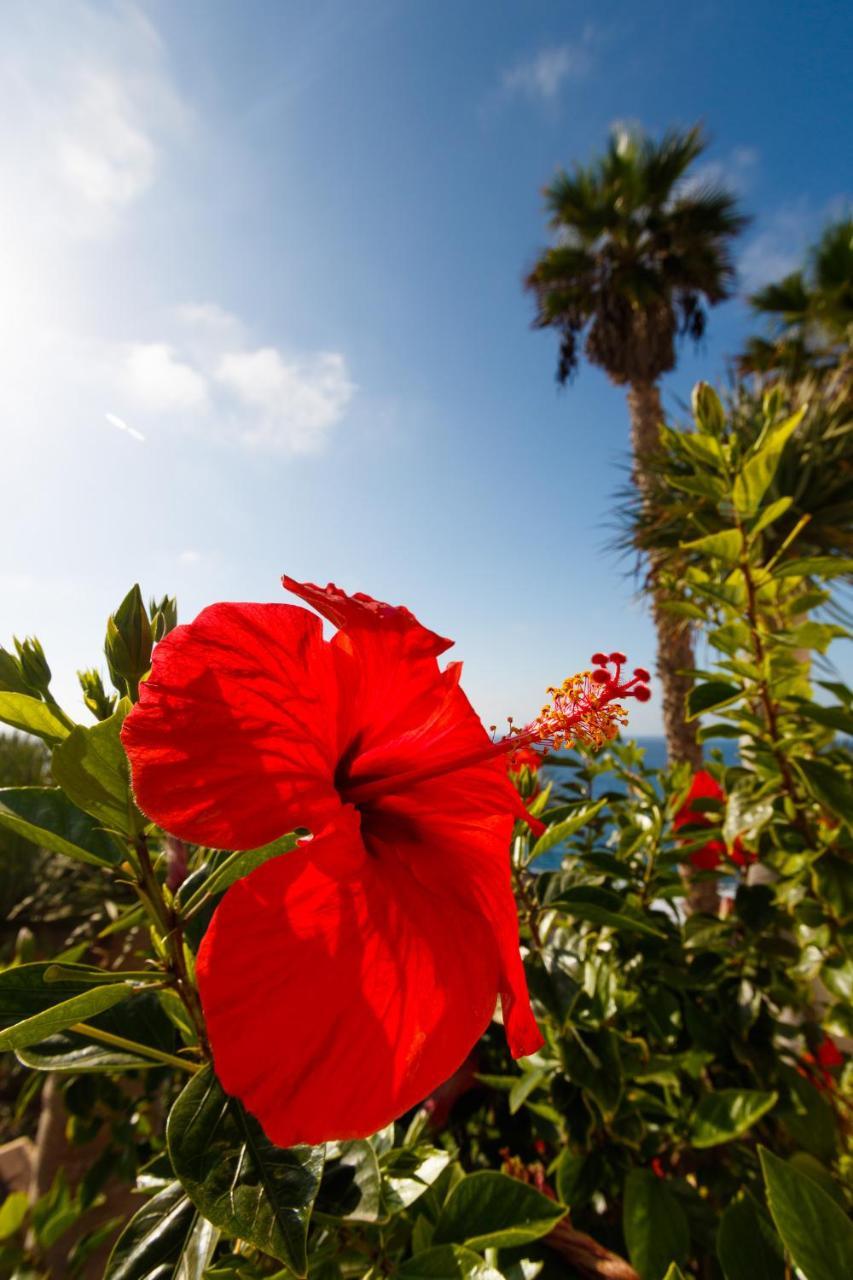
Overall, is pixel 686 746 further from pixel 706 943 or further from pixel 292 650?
pixel 292 650

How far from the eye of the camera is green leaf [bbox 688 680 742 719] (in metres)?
1.24

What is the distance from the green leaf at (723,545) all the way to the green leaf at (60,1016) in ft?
3.81

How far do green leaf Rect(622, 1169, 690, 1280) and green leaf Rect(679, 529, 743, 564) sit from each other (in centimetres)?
106

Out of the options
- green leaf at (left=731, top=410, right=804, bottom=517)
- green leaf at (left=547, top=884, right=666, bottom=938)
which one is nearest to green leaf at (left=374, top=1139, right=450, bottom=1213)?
green leaf at (left=547, top=884, right=666, bottom=938)

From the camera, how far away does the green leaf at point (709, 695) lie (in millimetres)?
1244

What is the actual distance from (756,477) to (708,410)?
0.86 feet

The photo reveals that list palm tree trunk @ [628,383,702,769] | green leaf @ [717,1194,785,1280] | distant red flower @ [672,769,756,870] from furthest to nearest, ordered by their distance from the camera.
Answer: palm tree trunk @ [628,383,702,769] < distant red flower @ [672,769,756,870] < green leaf @ [717,1194,785,1280]

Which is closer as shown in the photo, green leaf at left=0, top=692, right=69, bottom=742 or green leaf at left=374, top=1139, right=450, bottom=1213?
green leaf at left=0, top=692, right=69, bottom=742

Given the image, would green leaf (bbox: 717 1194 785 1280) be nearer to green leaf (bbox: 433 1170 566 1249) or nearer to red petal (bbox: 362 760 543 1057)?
green leaf (bbox: 433 1170 566 1249)

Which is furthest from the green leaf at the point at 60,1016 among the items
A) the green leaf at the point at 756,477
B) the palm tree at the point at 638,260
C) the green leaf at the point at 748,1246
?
the palm tree at the point at 638,260

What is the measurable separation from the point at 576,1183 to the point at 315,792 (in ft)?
3.06

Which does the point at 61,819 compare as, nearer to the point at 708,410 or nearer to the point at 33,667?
the point at 33,667

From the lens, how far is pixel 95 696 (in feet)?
2.30

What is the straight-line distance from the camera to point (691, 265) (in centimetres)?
764
